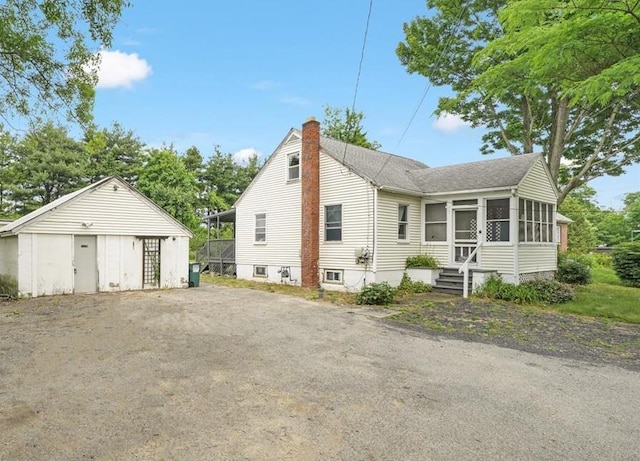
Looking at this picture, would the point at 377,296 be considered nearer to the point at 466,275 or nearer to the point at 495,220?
the point at 466,275

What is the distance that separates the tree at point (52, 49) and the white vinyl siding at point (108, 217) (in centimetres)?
534

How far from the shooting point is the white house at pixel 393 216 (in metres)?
13.3

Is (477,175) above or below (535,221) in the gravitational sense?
above

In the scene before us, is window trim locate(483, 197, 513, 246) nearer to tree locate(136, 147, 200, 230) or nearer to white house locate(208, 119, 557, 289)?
white house locate(208, 119, 557, 289)

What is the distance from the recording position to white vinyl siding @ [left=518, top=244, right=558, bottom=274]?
13.2 metres

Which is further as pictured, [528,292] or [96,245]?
[96,245]

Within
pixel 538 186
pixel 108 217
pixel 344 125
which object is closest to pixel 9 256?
pixel 108 217

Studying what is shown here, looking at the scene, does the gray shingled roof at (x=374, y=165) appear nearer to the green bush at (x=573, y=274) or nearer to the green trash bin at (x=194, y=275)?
the green bush at (x=573, y=274)

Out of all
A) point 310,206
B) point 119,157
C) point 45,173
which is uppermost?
point 119,157

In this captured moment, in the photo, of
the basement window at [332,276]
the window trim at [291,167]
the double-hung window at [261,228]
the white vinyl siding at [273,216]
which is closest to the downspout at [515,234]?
the basement window at [332,276]

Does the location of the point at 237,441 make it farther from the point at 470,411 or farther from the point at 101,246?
the point at 101,246

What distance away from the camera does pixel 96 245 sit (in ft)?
45.0

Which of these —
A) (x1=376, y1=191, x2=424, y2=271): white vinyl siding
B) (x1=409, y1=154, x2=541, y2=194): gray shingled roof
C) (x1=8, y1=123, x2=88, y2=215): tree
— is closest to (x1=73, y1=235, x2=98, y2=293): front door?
(x1=376, y1=191, x2=424, y2=271): white vinyl siding

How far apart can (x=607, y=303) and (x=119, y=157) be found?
41107 mm
